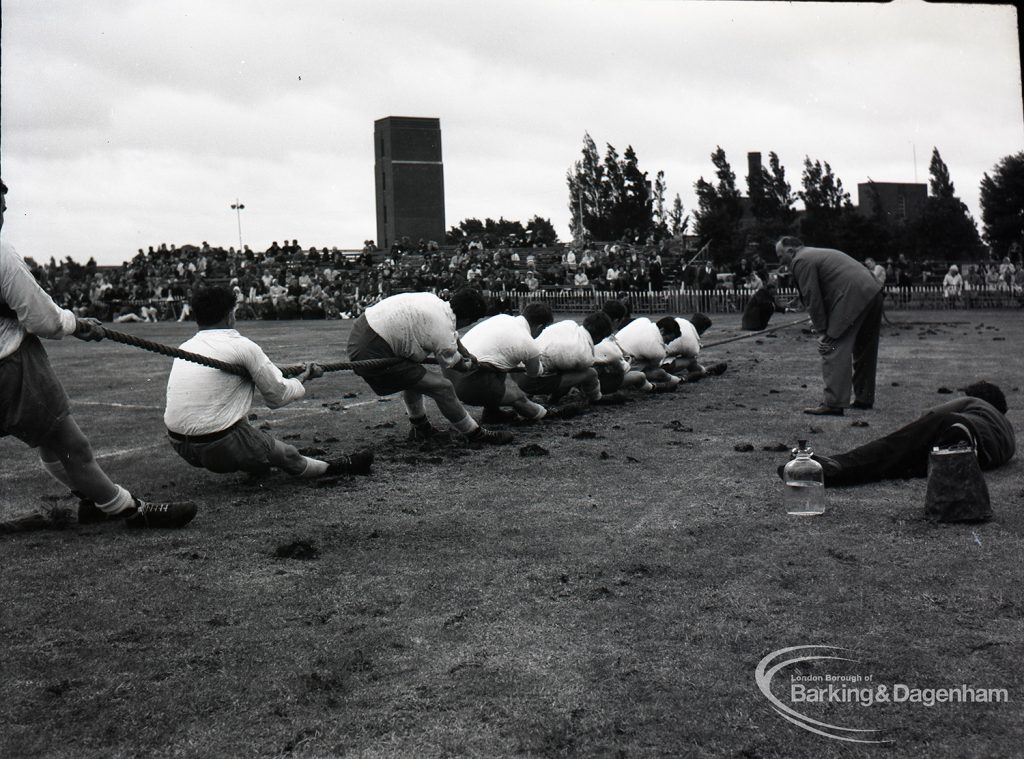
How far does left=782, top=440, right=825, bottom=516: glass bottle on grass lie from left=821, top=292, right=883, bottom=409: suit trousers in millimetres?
4181

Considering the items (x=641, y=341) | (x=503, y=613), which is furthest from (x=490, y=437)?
(x=503, y=613)

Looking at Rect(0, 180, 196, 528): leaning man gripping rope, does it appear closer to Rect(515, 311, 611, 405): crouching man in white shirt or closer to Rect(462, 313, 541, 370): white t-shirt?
Rect(462, 313, 541, 370): white t-shirt

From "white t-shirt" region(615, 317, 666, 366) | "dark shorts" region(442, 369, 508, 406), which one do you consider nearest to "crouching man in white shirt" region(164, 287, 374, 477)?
"dark shorts" region(442, 369, 508, 406)

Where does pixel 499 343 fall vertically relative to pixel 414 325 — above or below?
below

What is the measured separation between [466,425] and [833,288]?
410 centimetres

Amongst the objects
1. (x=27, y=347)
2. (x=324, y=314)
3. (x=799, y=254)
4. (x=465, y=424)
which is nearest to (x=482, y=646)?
(x=27, y=347)

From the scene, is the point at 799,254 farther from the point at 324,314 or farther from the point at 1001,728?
the point at 324,314

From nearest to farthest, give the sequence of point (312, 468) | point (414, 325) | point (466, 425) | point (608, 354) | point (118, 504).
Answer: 1. point (118, 504)
2. point (312, 468)
3. point (414, 325)
4. point (466, 425)
5. point (608, 354)

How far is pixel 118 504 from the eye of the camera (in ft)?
17.8

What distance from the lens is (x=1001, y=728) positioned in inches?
113

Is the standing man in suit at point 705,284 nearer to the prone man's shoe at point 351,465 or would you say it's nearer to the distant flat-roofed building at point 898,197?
the prone man's shoe at point 351,465

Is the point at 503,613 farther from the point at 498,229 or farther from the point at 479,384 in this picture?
Answer: the point at 498,229

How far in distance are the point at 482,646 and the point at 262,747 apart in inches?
36.9

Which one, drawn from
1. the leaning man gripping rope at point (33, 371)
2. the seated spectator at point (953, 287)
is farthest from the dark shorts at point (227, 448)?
the seated spectator at point (953, 287)
